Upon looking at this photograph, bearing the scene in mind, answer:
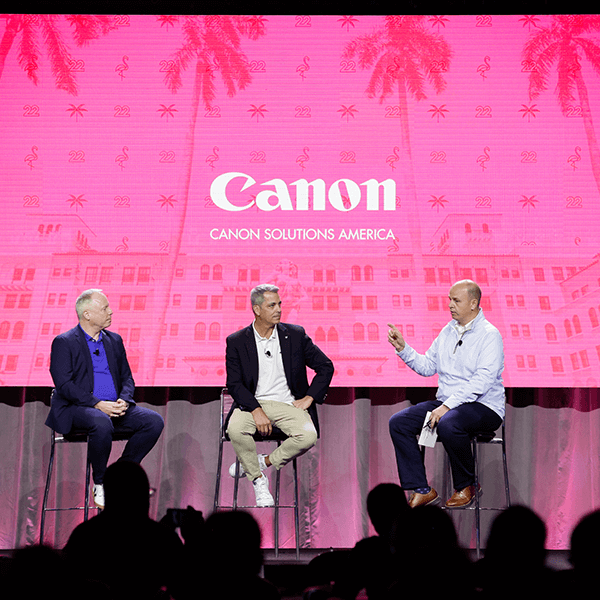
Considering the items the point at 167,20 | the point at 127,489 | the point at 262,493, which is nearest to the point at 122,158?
the point at 167,20

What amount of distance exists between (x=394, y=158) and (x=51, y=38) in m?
2.16

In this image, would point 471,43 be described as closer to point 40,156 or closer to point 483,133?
point 483,133

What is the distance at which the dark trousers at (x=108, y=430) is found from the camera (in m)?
3.48

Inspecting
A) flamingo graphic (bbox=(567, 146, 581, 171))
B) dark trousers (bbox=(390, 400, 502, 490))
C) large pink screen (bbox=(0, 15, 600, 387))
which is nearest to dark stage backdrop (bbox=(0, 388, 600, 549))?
large pink screen (bbox=(0, 15, 600, 387))

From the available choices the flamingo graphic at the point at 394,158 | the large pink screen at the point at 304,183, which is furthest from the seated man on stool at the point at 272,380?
the flamingo graphic at the point at 394,158

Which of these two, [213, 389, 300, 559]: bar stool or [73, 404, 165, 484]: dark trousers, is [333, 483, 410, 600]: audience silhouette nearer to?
[213, 389, 300, 559]: bar stool

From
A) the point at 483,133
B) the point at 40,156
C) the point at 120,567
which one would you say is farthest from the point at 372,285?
the point at 120,567

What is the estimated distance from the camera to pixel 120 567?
168cm

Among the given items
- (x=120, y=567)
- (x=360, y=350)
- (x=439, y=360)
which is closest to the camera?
(x=120, y=567)

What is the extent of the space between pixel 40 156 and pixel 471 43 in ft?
8.65

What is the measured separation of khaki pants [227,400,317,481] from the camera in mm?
3564

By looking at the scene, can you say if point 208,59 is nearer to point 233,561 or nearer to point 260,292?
point 260,292

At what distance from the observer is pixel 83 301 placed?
374 cm

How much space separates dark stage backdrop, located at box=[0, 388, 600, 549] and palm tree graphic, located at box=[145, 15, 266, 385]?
1.49m
